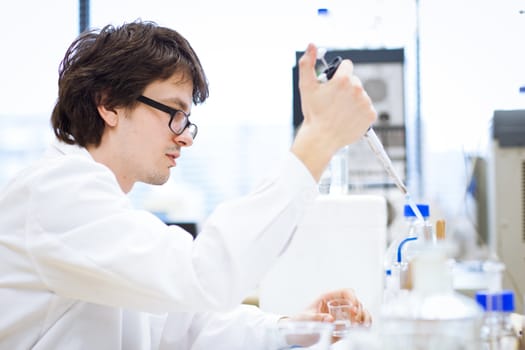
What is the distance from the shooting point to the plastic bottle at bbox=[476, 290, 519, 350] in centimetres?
92

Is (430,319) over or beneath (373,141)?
beneath

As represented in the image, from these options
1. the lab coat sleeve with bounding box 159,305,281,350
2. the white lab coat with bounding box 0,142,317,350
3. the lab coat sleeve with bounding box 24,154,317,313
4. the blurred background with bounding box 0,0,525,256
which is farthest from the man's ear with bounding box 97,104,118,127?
the blurred background with bounding box 0,0,525,256

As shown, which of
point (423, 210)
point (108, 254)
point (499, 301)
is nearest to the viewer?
point (499, 301)

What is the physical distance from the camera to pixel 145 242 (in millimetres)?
1011

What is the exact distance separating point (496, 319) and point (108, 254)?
596mm

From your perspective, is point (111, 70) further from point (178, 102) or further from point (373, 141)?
point (373, 141)

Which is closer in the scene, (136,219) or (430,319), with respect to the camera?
(430,319)

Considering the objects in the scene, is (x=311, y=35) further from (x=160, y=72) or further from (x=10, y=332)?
(x=10, y=332)

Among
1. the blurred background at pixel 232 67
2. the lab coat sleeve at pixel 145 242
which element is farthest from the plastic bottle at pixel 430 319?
the blurred background at pixel 232 67

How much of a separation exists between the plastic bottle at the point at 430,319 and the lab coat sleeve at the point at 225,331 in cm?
62

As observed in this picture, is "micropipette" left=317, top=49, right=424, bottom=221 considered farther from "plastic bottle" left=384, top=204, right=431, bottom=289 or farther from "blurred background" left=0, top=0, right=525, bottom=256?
"blurred background" left=0, top=0, right=525, bottom=256

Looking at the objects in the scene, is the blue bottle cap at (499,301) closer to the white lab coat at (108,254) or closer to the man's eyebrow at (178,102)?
the white lab coat at (108,254)

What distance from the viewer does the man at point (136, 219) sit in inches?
37.5

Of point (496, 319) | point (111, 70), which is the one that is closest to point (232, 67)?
point (111, 70)
